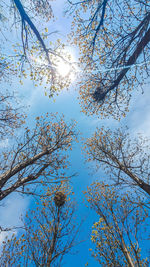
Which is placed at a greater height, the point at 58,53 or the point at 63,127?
the point at 58,53

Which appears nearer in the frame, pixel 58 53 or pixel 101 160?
pixel 58 53

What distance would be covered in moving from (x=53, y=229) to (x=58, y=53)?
8.16m

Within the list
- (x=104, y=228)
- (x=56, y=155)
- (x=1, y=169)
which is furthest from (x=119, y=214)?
(x=1, y=169)

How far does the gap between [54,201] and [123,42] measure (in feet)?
26.4

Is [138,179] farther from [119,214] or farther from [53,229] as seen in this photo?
[53,229]

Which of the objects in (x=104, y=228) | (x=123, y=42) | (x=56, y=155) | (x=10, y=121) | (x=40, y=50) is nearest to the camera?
(x=123, y=42)

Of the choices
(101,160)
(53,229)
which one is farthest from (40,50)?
(53,229)

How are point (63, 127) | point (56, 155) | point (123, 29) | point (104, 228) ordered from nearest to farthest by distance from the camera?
point (123, 29), point (104, 228), point (56, 155), point (63, 127)

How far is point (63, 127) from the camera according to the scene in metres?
8.20

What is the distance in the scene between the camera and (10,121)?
604 cm

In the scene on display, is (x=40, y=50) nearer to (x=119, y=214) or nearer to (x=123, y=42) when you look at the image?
(x=123, y=42)

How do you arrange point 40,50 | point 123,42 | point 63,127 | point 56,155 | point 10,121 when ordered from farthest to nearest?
1. point 63,127
2. point 56,155
3. point 10,121
4. point 40,50
5. point 123,42

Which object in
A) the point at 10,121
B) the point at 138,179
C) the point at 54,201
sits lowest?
the point at 138,179

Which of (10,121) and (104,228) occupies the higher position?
(10,121)
